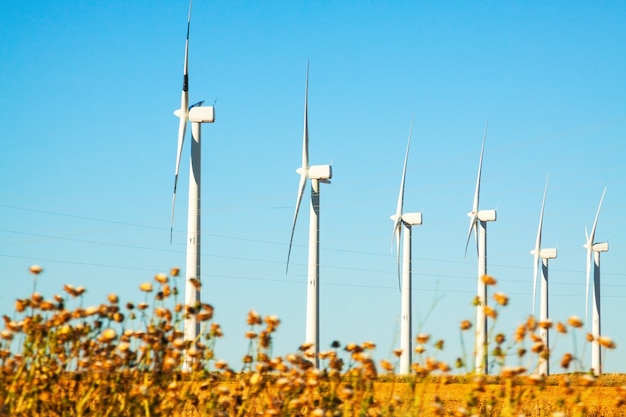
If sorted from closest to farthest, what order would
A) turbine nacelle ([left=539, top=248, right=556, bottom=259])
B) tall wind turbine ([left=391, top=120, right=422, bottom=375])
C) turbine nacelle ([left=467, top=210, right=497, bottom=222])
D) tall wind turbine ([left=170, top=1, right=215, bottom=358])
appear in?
1. tall wind turbine ([left=170, top=1, right=215, bottom=358])
2. tall wind turbine ([left=391, top=120, right=422, bottom=375])
3. turbine nacelle ([left=467, top=210, right=497, bottom=222])
4. turbine nacelle ([left=539, top=248, right=556, bottom=259])

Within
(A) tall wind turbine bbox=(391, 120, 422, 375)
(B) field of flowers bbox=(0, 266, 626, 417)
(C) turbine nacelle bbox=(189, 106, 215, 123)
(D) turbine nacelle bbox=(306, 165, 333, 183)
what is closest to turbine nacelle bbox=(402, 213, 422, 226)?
(A) tall wind turbine bbox=(391, 120, 422, 375)

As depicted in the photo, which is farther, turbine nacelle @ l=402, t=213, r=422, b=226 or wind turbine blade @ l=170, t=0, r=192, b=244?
turbine nacelle @ l=402, t=213, r=422, b=226

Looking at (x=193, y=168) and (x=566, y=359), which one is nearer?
(x=566, y=359)

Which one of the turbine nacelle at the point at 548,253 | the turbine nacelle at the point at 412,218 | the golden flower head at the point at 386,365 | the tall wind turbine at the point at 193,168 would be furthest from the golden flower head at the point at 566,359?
the turbine nacelle at the point at 548,253

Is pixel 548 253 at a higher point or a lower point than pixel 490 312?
higher

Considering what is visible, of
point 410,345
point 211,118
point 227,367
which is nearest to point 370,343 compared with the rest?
point 227,367

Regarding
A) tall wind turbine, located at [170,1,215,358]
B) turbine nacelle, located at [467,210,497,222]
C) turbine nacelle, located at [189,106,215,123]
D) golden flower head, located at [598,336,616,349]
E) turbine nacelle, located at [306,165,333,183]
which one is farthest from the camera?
turbine nacelle, located at [467,210,497,222]

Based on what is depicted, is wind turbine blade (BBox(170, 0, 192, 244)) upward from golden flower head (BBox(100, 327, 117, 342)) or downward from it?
upward

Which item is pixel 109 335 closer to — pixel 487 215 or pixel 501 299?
pixel 501 299

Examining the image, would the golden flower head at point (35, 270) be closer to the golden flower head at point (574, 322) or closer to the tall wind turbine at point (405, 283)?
the golden flower head at point (574, 322)

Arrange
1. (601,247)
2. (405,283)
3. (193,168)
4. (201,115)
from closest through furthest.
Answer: (193,168)
(201,115)
(405,283)
(601,247)

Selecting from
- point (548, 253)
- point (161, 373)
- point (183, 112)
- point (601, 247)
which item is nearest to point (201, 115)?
point (183, 112)

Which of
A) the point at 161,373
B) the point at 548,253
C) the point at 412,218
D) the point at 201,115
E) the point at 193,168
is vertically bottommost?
the point at 161,373

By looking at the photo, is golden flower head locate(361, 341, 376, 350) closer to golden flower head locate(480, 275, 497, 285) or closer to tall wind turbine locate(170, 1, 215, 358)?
golden flower head locate(480, 275, 497, 285)
